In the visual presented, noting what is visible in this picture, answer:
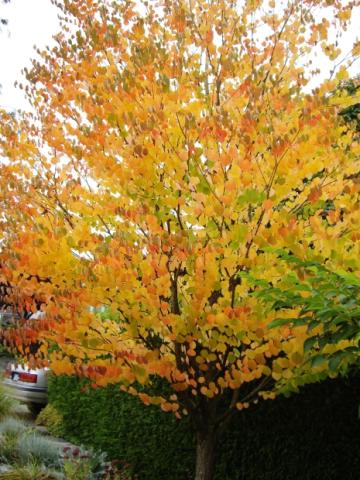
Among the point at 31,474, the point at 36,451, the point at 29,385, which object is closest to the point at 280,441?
the point at 31,474

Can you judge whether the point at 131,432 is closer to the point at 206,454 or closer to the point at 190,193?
the point at 206,454

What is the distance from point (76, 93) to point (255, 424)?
391cm

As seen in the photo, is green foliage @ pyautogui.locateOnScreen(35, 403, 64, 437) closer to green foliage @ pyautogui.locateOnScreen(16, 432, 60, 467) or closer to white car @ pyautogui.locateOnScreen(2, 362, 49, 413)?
white car @ pyautogui.locateOnScreen(2, 362, 49, 413)

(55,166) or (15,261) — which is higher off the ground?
(55,166)

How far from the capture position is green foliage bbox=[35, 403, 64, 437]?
9461 mm

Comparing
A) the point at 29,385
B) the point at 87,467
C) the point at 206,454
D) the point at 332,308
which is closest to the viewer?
the point at 332,308

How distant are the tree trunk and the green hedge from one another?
0.88 metres

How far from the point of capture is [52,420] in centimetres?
993

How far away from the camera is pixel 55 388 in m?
9.96

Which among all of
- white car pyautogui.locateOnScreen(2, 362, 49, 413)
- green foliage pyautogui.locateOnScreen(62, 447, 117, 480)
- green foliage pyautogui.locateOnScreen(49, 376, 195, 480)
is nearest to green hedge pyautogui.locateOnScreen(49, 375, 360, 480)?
green foliage pyautogui.locateOnScreen(49, 376, 195, 480)

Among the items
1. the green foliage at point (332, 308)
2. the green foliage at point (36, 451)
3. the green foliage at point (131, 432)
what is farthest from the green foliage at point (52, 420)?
the green foliage at point (332, 308)

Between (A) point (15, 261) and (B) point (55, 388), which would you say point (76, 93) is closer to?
(A) point (15, 261)

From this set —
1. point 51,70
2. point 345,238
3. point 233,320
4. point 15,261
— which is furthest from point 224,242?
point 51,70

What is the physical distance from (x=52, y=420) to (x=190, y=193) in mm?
7583
